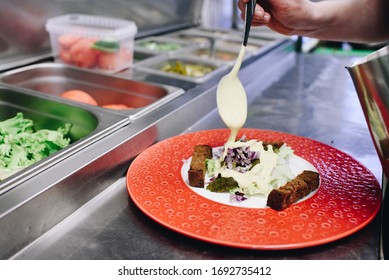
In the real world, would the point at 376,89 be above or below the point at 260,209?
above

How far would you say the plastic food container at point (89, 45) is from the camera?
1.86 m

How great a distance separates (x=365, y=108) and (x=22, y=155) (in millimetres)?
909

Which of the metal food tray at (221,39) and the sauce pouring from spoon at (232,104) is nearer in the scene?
the sauce pouring from spoon at (232,104)

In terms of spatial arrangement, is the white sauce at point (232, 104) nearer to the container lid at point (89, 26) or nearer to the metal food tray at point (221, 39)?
the container lid at point (89, 26)

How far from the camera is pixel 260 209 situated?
0.99 m

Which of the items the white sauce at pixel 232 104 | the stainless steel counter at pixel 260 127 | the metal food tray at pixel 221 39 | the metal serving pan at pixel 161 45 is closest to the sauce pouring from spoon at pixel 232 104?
the white sauce at pixel 232 104

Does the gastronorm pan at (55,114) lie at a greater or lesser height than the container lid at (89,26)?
lesser

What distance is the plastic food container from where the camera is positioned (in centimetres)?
186

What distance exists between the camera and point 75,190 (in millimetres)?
1033

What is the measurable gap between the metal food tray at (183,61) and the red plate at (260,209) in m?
0.69

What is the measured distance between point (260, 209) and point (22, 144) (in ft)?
2.43

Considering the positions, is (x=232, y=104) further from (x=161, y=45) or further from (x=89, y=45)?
(x=161, y=45)

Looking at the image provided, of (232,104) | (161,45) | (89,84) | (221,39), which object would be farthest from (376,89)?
(221,39)
